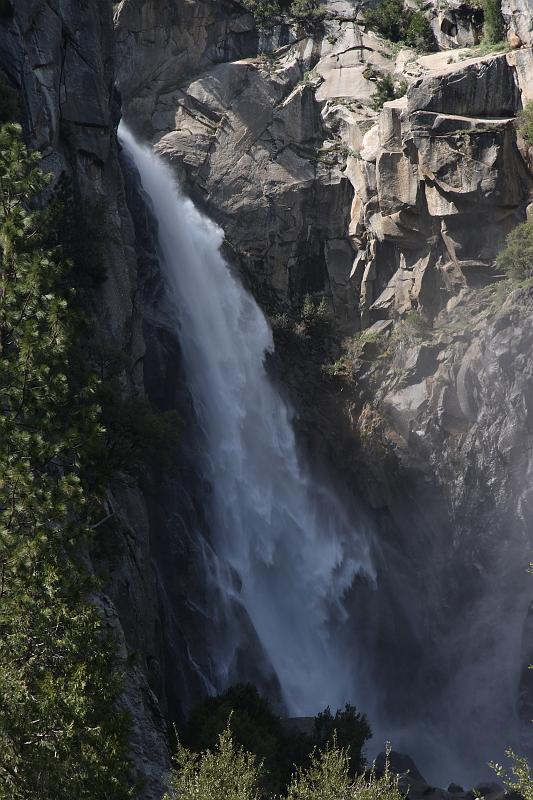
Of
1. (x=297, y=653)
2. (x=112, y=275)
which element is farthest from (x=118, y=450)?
(x=297, y=653)

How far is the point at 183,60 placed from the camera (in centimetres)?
4112

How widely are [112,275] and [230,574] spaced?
1127cm

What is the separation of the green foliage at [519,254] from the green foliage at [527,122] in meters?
3.39

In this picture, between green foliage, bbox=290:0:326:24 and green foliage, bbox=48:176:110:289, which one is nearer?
green foliage, bbox=48:176:110:289

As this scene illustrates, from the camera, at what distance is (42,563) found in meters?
10.5

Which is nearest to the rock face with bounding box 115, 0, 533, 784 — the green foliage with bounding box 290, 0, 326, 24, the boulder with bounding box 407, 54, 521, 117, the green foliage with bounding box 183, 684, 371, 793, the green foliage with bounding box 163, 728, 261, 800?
the boulder with bounding box 407, 54, 521, 117

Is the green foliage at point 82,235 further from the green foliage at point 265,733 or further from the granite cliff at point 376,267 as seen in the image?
the green foliage at point 265,733

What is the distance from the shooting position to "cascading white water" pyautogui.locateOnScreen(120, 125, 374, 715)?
30.5 m

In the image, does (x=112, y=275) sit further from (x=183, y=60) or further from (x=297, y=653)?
(x=183, y=60)

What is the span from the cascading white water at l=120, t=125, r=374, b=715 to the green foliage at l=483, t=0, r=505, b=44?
49.5 ft

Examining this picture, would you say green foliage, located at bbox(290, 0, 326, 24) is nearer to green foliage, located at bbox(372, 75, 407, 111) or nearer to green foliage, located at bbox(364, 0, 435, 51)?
green foliage, located at bbox(364, 0, 435, 51)

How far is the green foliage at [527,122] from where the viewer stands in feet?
112

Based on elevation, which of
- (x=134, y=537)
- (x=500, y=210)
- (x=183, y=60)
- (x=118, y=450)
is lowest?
(x=134, y=537)

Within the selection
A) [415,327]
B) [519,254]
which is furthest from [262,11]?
[519,254]
